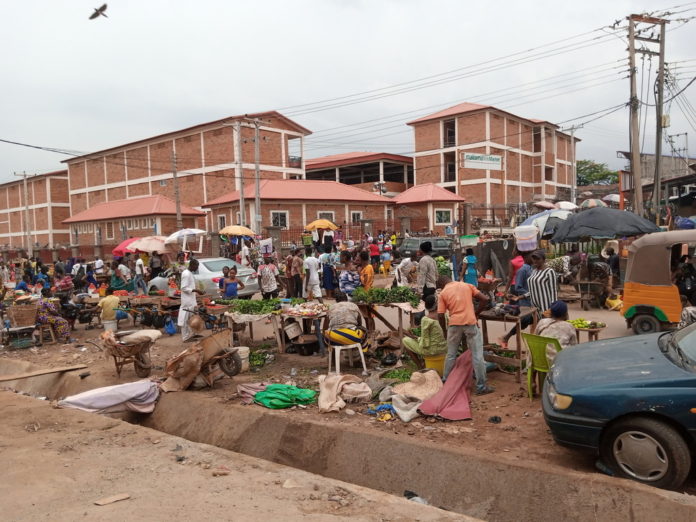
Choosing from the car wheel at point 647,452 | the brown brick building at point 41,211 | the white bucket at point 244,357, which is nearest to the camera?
the car wheel at point 647,452

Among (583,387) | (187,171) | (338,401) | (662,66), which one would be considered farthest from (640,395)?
(187,171)

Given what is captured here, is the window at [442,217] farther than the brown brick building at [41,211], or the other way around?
the brown brick building at [41,211]

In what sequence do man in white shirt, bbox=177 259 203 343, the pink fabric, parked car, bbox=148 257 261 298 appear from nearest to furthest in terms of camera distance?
the pink fabric < man in white shirt, bbox=177 259 203 343 < parked car, bbox=148 257 261 298

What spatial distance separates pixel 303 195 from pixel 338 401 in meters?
28.2

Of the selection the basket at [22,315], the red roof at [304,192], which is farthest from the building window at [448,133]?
the basket at [22,315]

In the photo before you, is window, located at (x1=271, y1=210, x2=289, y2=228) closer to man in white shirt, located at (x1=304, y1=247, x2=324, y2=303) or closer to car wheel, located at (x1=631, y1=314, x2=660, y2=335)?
man in white shirt, located at (x1=304, y1=247, x2=324, y2=303)

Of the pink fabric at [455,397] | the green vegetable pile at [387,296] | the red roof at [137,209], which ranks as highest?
the red roof at [137,209]

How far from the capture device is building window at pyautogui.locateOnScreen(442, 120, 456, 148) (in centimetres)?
4869

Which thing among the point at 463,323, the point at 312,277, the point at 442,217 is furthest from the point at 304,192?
the point at 463,323

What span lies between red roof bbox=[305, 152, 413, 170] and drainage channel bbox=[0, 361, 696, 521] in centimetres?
4281

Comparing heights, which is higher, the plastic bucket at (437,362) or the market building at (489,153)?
the market building at (489,153)

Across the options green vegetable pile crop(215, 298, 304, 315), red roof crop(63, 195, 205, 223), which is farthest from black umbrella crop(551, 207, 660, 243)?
red roof crop(63, 195, 205, 223)

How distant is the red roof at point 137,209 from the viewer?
3881cm

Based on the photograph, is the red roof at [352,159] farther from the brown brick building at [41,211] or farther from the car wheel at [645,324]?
the car wheel at [645,324]
